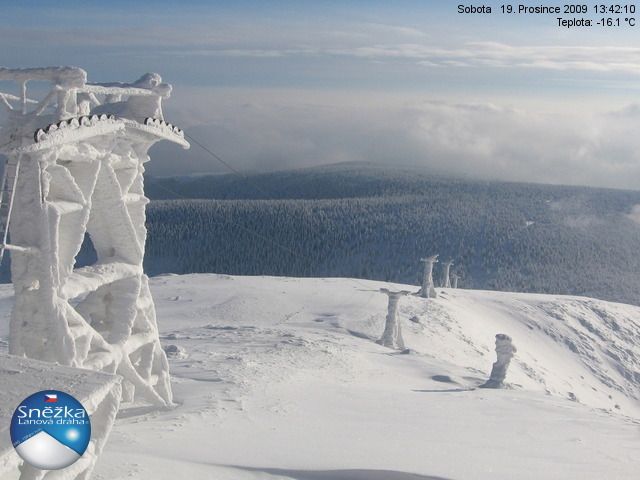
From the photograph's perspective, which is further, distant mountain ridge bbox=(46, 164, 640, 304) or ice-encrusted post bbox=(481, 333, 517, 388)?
distant mountain ridge bbox=(46, 164, 640, 304)

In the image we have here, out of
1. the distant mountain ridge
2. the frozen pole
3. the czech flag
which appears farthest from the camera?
the distant mountain ridge

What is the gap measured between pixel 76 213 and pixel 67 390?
4.16 m

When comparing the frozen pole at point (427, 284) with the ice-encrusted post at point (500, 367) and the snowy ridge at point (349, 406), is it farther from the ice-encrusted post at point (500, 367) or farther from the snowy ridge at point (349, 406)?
the ice-encrusted post at point (500, 367)

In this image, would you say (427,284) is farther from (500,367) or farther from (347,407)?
(347,407)

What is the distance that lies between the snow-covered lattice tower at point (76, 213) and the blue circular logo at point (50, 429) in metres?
3.31

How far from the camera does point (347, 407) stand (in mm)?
12836

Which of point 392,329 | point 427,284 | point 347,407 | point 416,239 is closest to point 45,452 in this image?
point 347,407

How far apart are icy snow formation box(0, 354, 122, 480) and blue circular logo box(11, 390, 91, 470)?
0.09 ft

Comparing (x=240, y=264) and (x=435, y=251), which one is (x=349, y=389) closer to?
(x=240, y=264)

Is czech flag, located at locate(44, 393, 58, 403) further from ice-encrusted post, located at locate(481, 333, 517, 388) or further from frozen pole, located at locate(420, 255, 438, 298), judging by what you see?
frozen pole, located at locate(420, 255, 438, 298)

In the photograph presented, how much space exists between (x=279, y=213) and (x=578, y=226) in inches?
1808

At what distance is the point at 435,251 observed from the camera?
98875mm

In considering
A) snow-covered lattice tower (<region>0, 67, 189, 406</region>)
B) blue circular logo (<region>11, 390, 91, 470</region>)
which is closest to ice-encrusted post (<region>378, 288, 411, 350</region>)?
snow-covered lattice tower (<region>0, 67, 189, 406</region>)

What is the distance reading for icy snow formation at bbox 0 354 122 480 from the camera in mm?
5062
